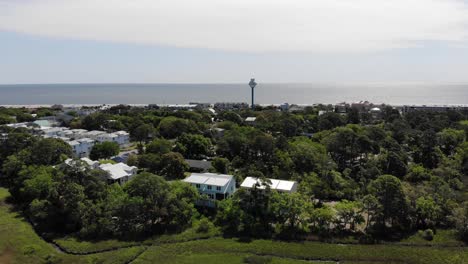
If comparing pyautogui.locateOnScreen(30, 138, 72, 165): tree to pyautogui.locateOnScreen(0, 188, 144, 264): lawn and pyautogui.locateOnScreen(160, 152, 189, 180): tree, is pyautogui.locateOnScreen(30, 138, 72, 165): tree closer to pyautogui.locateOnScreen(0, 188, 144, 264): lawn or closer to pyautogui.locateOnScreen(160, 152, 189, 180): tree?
pyautogui.locateOnScreen(0, 188, 144, 264): lawn

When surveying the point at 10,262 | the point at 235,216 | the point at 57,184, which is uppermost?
the point at 57,184

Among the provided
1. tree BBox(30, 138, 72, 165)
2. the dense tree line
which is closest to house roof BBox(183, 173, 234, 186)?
the dense tree line

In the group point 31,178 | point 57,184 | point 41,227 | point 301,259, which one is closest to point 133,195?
point 57,184

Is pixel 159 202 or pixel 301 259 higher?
pixel 159 202

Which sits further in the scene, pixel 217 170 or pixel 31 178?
pixel 217 170

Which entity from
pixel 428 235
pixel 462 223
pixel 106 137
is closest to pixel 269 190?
pixel 428 235

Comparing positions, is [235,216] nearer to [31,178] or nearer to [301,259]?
[301,259]

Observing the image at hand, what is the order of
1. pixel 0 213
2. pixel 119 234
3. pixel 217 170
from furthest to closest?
1. pixel 217 170
2. pixel 0 213
3. pixel 119 234
